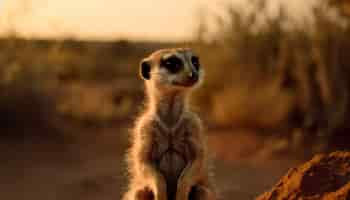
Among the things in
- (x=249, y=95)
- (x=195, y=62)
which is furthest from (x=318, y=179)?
(x=249, y=95)

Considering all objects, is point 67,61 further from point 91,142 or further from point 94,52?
point 91,142

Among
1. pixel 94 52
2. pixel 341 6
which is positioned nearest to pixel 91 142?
pixel 341 6

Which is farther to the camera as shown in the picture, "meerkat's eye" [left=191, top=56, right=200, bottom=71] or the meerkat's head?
"meerkat's eye" [left=191, top=56, right=200, bottom=71]

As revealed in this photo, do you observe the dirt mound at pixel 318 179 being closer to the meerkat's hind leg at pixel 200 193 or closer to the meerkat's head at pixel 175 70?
the meerkat's hind leg at pixel 200 193

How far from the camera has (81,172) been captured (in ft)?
25.2

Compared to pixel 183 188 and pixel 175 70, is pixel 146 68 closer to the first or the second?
pixel 175 70

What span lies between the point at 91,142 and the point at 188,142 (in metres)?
5.50

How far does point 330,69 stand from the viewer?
28.4 ft

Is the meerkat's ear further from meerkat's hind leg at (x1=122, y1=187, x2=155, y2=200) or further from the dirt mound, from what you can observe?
the dirt mound

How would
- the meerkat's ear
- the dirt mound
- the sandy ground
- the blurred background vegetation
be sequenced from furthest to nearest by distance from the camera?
the blurred background vegetation
the sandy ground
the meerkat's ear
the dirt mound

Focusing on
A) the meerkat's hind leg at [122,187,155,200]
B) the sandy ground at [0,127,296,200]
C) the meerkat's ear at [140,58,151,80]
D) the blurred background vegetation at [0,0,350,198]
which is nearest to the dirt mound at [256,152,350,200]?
the meerkat's hind leg at [122,187,155,200]

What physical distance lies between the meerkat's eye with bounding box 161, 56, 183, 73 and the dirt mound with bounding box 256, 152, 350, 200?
825 millimetres

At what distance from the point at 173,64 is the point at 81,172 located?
4250mm

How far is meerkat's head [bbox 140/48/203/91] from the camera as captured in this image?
361 cm
